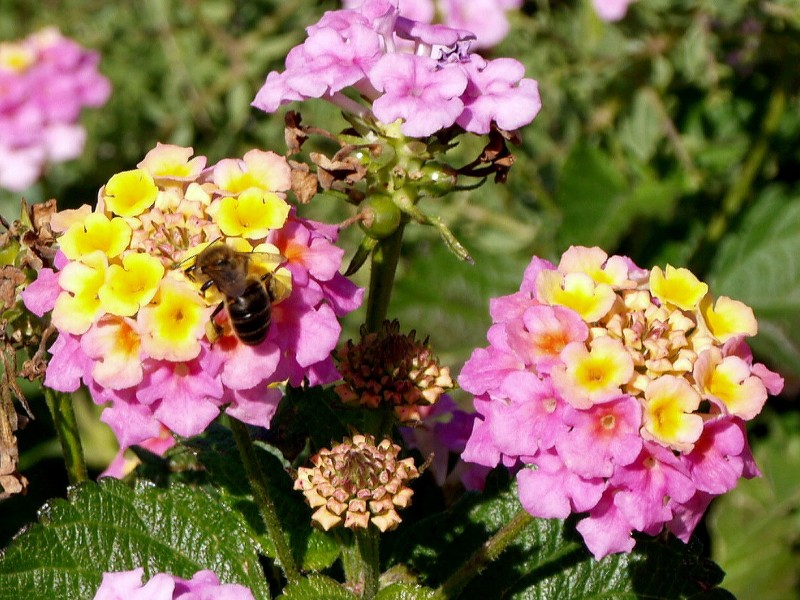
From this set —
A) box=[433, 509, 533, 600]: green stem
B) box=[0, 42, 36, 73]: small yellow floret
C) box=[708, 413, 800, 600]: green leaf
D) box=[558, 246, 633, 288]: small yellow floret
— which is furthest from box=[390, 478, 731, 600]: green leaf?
box=[0, 42, 36, 73]: small yellow floret

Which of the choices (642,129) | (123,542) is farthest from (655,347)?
(642,129)

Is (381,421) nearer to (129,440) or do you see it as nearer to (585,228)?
(129,440)

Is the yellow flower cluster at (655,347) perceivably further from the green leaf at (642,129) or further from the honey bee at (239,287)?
the green leaf at (642,129)

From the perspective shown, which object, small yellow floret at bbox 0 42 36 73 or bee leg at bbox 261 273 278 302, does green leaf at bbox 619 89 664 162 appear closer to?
small yellow floret at bbox 0 42 36 73

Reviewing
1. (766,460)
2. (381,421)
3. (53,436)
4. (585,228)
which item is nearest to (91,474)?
(53,436)

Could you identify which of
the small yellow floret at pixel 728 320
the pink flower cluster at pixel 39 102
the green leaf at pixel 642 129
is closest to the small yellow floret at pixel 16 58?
the pink flower cluster at pixel 39 102

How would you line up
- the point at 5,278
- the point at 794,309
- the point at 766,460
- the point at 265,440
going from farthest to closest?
the point at 766,460, the point at 794,309, the point at 265,440, the point at 5,278
